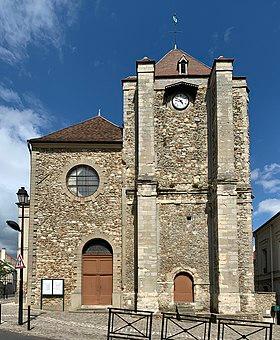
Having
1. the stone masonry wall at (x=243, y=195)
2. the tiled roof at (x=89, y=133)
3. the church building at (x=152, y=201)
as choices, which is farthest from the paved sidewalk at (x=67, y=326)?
the tiled roof at (x=89, y=133)

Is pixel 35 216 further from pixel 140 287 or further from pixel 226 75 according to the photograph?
pixel 226 75

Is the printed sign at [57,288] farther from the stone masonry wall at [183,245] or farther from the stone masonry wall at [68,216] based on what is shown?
the stone masonry wall at [183,245]

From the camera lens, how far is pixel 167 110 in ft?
72.4

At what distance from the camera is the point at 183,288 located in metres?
20.3

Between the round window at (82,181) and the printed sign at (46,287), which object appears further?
the round window at (82,181)

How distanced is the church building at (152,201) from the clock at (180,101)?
5cm

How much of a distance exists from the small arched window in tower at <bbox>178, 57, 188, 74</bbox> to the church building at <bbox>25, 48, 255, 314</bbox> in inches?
22.8

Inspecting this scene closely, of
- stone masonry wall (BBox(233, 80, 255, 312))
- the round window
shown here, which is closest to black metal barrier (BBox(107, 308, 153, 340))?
stone masonry wall (BBox(233, 80, 255, 312))

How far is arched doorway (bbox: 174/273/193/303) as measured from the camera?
20.3 m

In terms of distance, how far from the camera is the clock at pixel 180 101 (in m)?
22.1

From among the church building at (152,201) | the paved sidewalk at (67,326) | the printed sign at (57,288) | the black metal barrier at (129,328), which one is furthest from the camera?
the printed sign at (57,288)

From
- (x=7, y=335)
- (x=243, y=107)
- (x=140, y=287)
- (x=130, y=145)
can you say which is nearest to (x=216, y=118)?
(x=243, y=107)

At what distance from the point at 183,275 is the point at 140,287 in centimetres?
228

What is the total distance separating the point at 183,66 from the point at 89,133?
575 centimetres
